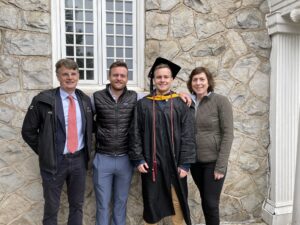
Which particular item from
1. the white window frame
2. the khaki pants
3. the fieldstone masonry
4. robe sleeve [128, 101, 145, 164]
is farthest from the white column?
robe sleeve [128, 101, 145, 164]

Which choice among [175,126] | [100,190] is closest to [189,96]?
[175,126]

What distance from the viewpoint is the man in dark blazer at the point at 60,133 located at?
291 centimetres

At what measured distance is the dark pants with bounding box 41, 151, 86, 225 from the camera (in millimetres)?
2992

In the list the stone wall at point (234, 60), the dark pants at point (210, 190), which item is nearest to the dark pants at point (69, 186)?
the dark pants at point (210, 190)

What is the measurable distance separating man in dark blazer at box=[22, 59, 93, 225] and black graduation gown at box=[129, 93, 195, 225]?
1.63 feet

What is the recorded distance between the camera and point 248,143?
4.01m

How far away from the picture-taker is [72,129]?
9.84 ft

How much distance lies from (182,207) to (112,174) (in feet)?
2.51

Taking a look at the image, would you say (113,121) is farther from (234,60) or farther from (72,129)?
(234,60)

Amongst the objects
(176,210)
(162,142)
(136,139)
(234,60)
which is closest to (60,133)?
(136,139)

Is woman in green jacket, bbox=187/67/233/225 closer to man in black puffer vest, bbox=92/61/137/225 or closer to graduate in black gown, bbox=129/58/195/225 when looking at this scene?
graduate in black gown, bbox=129/58/195/225

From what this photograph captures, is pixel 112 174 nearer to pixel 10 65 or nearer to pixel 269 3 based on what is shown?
pixel 10 65

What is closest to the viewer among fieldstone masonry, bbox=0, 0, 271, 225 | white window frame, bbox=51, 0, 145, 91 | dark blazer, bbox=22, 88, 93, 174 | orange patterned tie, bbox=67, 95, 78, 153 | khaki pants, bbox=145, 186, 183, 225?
dark blazer, bbox=22, 88, 93, 174

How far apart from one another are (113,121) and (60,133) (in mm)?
504
